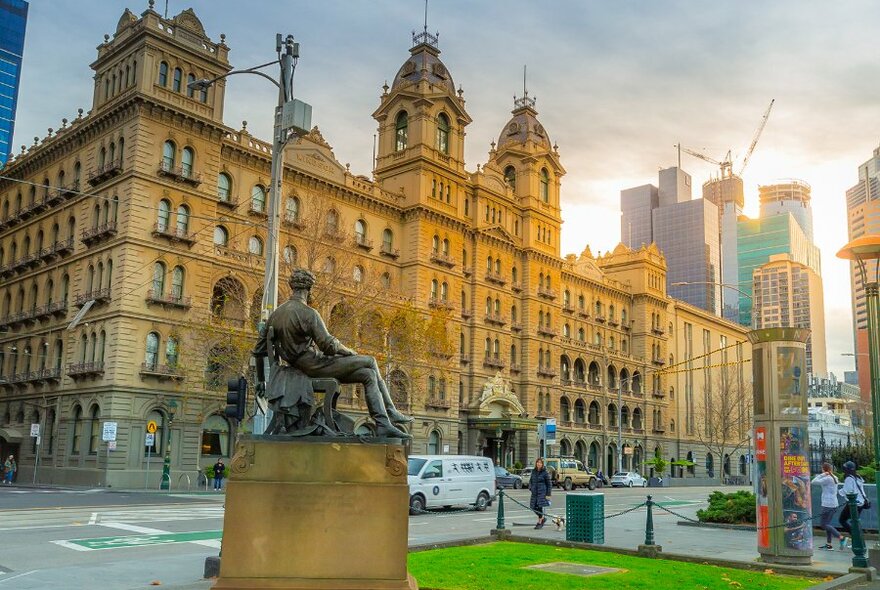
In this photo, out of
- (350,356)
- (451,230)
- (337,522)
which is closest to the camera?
(337,522)

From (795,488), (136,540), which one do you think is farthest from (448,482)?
(795,488)

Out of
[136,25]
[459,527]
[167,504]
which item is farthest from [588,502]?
[136,25]

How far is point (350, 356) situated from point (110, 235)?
117 feet

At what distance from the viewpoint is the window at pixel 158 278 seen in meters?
41.8

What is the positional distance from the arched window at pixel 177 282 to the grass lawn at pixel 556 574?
30.2m

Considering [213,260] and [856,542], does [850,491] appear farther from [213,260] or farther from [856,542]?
[213,260]

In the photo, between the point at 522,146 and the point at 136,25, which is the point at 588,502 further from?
the point at 522,146

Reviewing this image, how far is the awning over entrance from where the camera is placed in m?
45.8

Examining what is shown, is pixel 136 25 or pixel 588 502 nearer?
pixel 588 502

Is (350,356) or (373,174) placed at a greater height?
(373,174)

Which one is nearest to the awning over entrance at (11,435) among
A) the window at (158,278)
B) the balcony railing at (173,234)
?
the window at (158,278)

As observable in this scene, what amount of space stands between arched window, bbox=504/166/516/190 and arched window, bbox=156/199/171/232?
33621mm

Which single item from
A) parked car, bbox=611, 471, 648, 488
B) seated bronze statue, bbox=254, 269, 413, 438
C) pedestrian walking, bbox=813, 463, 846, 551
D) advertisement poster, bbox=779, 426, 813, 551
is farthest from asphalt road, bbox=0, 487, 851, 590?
parked car, bbox=611, 471, 648, 488

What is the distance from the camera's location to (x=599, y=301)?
81500 millimetres
